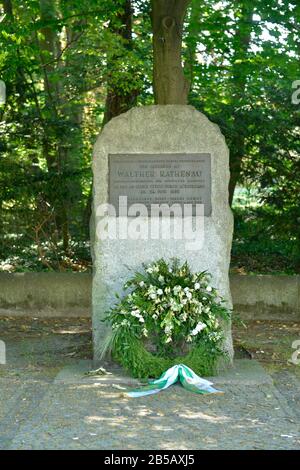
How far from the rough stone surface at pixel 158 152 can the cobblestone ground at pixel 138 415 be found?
0.76 m

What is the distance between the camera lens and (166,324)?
6547 millimetres

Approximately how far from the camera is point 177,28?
29.2ft

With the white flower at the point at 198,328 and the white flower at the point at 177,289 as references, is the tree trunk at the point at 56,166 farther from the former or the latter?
the white flower at the point at 198,328

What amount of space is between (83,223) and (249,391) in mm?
6072

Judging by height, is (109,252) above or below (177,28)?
below

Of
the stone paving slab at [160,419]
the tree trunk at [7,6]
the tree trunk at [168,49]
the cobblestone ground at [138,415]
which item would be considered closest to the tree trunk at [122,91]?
the tree trunk at [7,6]

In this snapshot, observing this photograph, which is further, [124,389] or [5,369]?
[5,369]

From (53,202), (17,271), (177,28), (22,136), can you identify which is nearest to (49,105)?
(22,136)

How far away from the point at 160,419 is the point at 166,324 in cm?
123

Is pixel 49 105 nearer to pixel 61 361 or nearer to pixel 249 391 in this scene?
pixel 61 361

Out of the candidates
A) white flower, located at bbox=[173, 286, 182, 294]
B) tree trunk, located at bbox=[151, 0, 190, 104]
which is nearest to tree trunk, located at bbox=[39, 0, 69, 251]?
tree trunk, located at bbox=[151, 0, 190, 104]

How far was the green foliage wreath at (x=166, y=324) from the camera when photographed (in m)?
6.55

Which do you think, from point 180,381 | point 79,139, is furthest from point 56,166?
point 180,381

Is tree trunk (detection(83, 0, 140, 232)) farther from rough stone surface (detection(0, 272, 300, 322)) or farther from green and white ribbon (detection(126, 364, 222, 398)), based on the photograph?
green and white ribbon (detection(126, 364, 222, 398))
